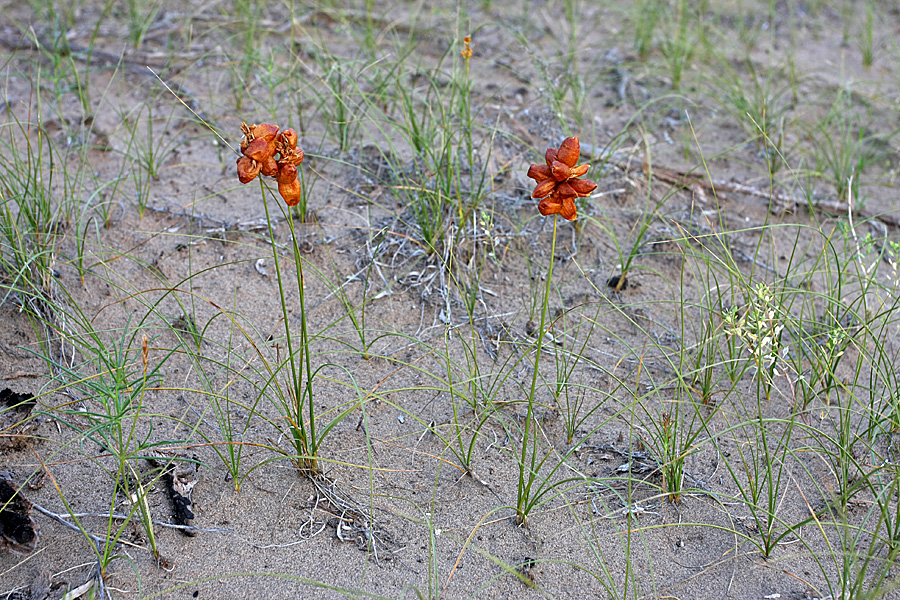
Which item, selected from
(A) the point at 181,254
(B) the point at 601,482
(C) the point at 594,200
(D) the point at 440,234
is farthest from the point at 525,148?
(B) the point at 601,482

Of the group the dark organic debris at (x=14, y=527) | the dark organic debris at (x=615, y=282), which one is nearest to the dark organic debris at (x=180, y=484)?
the dark organic debris at (x=14, y=527)

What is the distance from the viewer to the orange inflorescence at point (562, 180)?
51.5 inches

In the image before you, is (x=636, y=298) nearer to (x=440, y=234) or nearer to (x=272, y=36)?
(x=440, y=234)

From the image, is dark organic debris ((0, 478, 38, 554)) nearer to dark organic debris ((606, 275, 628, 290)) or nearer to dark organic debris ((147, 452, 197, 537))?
dark organic debris ((147, 452, 197, 537))

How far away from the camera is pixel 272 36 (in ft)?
12.5

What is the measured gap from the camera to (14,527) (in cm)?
160

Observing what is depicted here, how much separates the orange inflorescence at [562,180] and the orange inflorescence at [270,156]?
0.46 m

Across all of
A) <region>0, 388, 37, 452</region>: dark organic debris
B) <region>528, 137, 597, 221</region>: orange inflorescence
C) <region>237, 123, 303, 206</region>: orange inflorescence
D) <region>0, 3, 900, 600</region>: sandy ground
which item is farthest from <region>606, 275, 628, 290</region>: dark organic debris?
<region>0, 388, 37, 452</region>: dark organic debris

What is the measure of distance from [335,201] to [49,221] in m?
0.99

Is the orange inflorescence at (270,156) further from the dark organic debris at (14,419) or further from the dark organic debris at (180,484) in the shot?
the dark organic debris at (14,419)

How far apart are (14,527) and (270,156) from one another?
3.58 feet

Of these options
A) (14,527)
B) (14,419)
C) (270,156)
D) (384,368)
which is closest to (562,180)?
(270,156)

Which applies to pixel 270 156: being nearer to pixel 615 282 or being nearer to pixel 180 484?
pixel 180 484

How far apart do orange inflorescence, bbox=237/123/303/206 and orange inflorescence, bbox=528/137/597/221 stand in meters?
0.46
